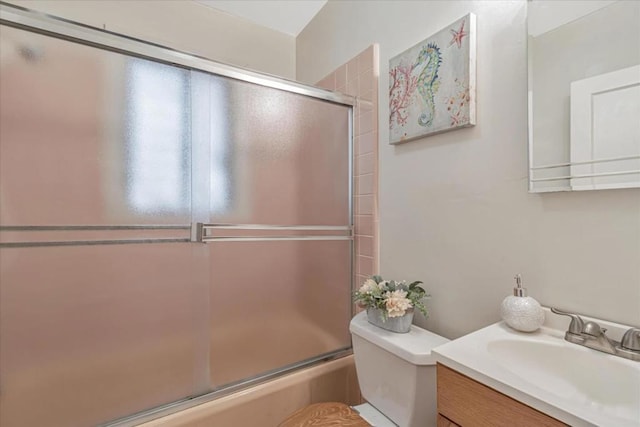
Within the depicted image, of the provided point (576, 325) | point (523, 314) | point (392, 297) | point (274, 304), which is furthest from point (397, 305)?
point (274, 304)

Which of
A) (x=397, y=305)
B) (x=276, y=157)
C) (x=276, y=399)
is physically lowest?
(x=276, y=399)

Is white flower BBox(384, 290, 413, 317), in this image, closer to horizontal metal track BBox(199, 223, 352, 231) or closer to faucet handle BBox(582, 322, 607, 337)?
faucet handle BBox(582, 322, 607, 337)

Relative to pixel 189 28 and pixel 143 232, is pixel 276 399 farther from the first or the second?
pixel 189 28

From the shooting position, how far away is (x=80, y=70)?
1044 mm

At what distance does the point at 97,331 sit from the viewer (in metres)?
1.08

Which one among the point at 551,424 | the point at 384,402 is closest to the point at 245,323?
the point at 384,402

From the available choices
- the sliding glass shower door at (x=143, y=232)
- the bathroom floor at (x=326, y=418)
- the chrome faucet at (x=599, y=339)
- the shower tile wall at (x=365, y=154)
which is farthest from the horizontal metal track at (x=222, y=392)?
the chrome faucet at (x=599, y=339)

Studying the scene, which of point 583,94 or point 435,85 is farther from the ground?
Result: point 435,85

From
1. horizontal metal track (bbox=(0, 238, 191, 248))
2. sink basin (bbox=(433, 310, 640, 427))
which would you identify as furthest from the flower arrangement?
horizontal metal track (bbox=(0, 238, 191, 248))

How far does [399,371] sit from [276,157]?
105cm

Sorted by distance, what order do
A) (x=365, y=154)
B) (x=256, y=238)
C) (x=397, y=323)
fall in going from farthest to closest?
(x=365, y=154) → (x=256, y=238) → (x=397, y=323)

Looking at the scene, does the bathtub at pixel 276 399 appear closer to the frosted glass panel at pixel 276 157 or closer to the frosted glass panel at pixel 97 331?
the frosted glass panel at pixel 97 331

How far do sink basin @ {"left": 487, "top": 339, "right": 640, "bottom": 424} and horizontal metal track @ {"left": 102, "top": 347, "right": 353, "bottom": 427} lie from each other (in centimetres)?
101

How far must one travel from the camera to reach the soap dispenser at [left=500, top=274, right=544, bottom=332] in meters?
0.82
